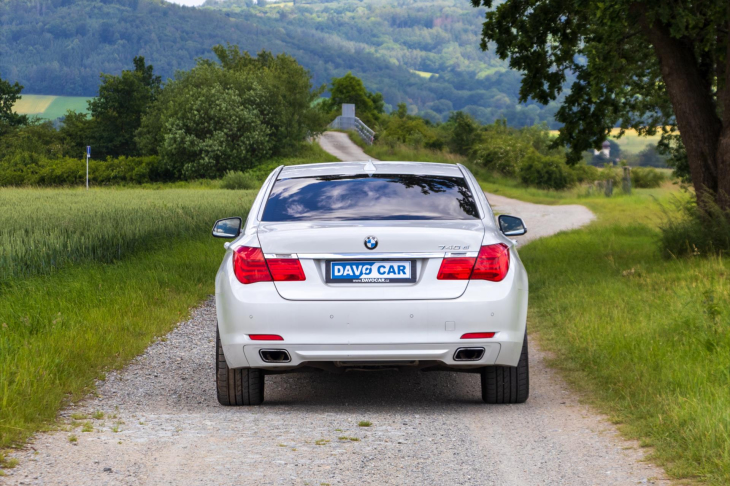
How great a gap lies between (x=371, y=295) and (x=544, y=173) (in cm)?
5765

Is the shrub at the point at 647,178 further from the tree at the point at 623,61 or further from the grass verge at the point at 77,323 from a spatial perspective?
the grass verge at the point at 77,323

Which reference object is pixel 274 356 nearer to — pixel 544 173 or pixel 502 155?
pixel 544 173

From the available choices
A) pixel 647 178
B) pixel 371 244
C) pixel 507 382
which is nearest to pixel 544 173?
pixel 647 178

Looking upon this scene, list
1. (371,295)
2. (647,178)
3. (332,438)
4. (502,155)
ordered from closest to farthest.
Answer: (332,438)
(371,295)
(647,178)
(502,155)

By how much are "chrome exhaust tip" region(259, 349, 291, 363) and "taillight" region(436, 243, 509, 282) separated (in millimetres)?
1019

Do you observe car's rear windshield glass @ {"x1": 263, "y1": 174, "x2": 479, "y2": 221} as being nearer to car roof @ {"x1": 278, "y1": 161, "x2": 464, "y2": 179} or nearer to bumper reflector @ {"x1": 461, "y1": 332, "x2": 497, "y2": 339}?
car roof @ {"x1": 278, "y1": 161, "x2": 464, "y2": 179}

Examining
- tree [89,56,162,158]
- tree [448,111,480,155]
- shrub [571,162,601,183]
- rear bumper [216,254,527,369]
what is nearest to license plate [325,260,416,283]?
rear bumper [216,254,527,369]

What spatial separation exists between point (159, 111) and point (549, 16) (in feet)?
202

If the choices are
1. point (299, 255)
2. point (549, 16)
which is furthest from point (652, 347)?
point (549, 16)

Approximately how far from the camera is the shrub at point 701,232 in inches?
511

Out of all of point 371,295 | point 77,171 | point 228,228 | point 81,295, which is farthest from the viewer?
point 77,171

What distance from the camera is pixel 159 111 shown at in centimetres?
7375

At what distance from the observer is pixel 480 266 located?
209 inches

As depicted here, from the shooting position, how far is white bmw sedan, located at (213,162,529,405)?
17.1 ft
